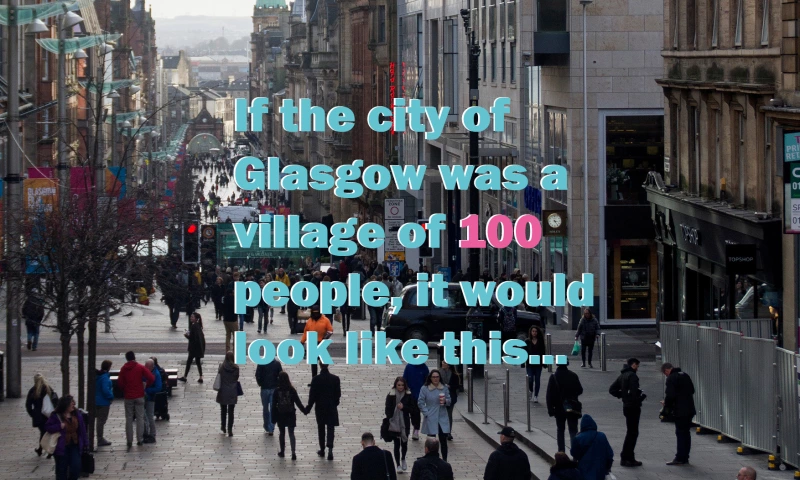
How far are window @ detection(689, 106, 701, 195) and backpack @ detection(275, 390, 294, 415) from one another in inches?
526

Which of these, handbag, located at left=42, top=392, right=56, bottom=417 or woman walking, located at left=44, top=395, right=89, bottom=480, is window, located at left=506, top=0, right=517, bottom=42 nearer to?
handbag, located at left=42, top=392, right=56, bottom=417

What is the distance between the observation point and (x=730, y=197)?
92.6ft

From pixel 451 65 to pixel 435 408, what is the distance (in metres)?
41.6

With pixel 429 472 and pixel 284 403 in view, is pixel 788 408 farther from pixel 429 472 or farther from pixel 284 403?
pixel 284 403

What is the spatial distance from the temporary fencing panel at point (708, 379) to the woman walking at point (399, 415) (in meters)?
4.60

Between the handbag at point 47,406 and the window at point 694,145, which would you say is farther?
the window at point 694,145

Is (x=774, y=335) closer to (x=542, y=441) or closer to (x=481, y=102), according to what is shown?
(x=542, y=441)

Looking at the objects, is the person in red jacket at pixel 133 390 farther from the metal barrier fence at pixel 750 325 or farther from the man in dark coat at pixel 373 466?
the metal barrier fence at pixel 750 325

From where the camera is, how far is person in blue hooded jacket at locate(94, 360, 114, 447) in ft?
71.1

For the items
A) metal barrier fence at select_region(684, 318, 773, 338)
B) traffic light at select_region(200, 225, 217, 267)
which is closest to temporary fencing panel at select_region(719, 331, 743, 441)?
metal barrier fence at select_region(684, 318, 773, 338)

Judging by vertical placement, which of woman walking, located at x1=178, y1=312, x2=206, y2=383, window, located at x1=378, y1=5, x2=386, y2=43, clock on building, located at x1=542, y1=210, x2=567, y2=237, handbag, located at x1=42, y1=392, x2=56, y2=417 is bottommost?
handbag, located at x1=42, y1=392, x2=56, y2=417

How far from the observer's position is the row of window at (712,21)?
84.5 feet

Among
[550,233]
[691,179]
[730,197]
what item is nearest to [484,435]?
[730,197]

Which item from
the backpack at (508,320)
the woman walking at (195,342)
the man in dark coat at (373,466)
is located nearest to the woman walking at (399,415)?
the man in dark coat at (373,466)
